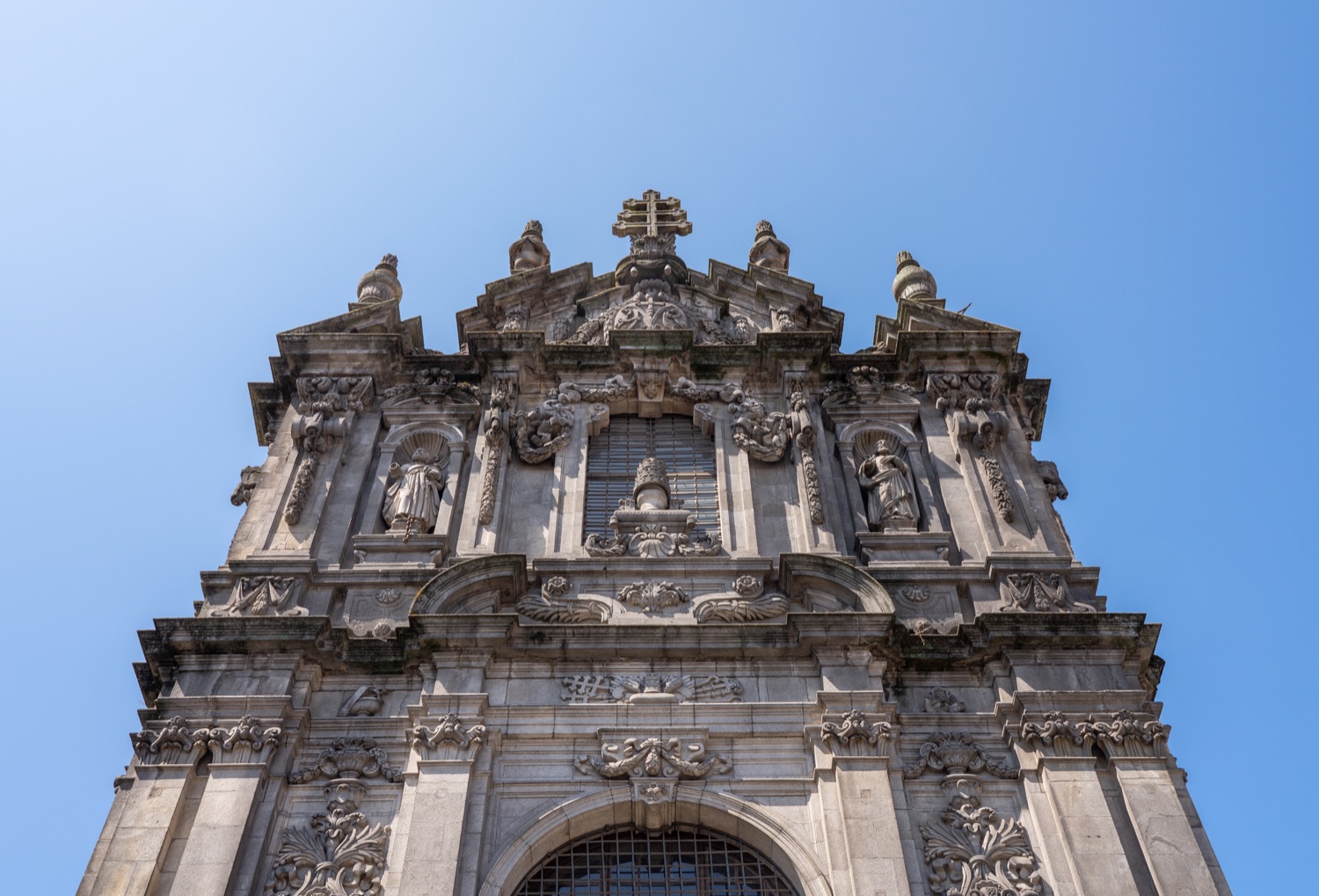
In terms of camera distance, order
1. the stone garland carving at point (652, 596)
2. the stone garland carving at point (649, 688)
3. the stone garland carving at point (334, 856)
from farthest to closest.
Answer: the stone garland carving at point (652, 596) < the stone garland carving at point (649, 688) < the stone garland carving at point (334, 856)

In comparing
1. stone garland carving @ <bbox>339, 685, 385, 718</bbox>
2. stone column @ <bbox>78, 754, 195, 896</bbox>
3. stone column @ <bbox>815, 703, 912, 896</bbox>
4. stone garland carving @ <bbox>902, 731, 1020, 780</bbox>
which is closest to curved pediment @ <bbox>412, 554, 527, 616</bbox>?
stone garland carving @ <bbox>339, 685, 385, 718</bbox>

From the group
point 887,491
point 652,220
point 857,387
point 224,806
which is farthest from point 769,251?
point 224,806

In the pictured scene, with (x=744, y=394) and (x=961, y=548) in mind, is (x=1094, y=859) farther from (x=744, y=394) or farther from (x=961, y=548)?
(x=744, y=394)

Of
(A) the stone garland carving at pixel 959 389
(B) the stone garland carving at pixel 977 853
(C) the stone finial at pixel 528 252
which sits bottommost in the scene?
(B) the stone garland carving at pixel 977 853

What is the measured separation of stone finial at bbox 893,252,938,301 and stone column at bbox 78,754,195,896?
13.2m

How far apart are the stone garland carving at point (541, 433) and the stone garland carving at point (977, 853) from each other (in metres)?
7.54

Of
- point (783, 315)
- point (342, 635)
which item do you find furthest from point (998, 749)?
point (783, 315)

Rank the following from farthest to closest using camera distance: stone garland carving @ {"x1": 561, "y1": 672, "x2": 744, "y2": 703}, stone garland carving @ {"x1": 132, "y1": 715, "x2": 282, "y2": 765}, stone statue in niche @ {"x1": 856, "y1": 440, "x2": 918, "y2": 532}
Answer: stone statue in niche @ {"x1": 856, "y1": 440, "x2": 918, "y2": 532}
stone garland carving @ {"x1": 561, "y1": 672, "x2": 744, "y2": 703}
stone garland carving @ {"x1": 132, "y1": 715, "x2": 282, "y2": 765}

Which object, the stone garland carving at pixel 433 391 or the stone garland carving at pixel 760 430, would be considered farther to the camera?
the stone garland carving at pixel 433 391

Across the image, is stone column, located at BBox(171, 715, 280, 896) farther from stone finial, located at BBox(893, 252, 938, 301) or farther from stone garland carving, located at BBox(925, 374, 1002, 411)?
stone finial, located at BBox(893, 252, 938, 301)

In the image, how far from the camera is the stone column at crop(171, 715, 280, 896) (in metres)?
13.5

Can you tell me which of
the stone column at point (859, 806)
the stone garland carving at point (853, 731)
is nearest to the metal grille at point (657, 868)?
the stone column at point (859, 806)

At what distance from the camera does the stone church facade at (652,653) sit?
1407 cm

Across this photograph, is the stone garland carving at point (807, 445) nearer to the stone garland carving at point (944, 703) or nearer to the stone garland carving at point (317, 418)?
the stone garland carving at point (944, 703)
